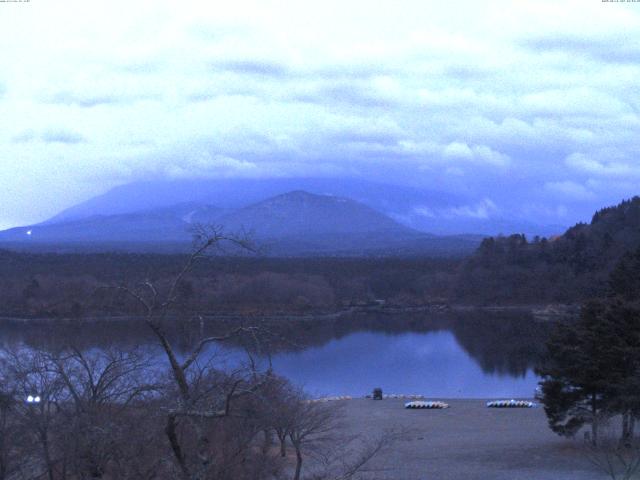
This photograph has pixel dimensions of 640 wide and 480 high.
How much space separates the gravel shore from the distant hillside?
3865cm

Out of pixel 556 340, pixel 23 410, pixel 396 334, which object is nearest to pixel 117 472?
pixel 23 410

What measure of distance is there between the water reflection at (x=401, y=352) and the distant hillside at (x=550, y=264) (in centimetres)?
918

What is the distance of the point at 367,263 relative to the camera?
9388cm

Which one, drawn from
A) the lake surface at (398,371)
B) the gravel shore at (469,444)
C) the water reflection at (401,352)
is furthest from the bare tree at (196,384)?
the lake surface at (398,371)

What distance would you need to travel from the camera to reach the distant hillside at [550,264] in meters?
68.5

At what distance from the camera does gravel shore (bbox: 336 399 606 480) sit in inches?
661

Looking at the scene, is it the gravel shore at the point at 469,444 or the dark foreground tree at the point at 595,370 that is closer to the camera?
the gravel shore at the point at 469,444

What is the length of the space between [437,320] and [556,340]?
43126 millimetres

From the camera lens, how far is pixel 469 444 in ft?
68.7

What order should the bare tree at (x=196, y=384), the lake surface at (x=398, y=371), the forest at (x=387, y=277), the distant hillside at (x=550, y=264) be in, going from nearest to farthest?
the bare tree at (x=196, y=384)
the lake surface at (x=398, y=371)
the forest at (x=387, y=277)
the distant hillside at (x=550, y=264)

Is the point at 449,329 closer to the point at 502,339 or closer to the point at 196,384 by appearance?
the point at 502,339

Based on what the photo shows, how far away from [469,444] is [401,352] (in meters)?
23.8

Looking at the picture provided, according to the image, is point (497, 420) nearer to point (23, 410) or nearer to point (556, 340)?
point (556, 340)

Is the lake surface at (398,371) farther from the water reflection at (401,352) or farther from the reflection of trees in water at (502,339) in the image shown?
the reflection of trees in water at (502,339)
